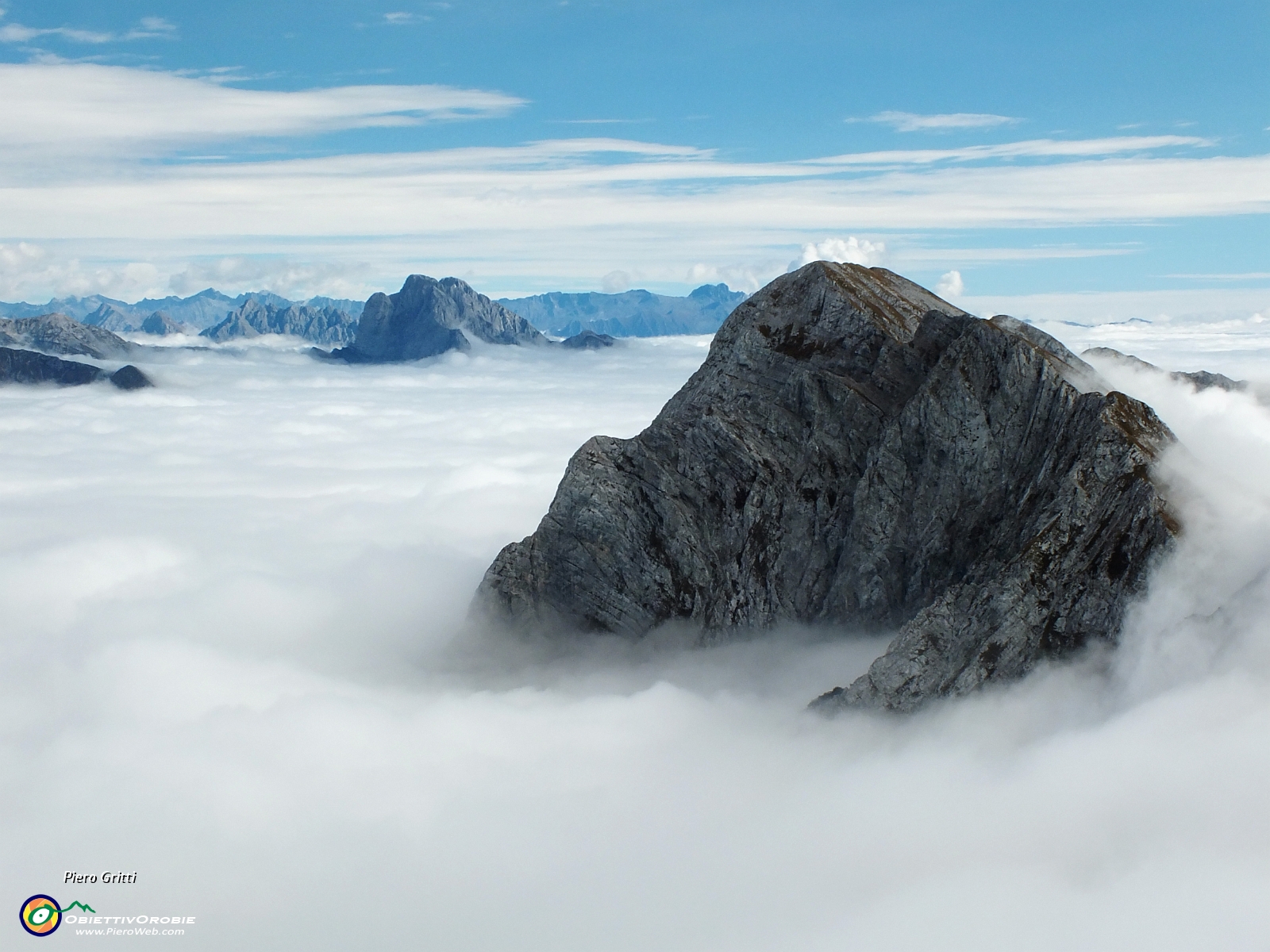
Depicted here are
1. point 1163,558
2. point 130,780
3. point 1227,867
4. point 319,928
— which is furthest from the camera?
point 130,780

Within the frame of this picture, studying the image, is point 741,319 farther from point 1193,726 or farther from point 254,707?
point 254,707

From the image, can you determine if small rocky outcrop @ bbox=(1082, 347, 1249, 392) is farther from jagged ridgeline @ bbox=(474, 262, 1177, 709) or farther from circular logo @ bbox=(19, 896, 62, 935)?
circular logo @ bbox=(19, 896, 62, 935)

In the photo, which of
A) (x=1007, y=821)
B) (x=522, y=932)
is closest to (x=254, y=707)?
(x=522, y=932)

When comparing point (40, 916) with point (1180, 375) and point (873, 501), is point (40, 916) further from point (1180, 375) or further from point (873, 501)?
point (1180, 375)

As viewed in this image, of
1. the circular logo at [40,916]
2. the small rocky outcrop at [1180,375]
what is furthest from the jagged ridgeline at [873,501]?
the circular logo at [40,916]

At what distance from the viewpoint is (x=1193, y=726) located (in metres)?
54.2

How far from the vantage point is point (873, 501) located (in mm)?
83438

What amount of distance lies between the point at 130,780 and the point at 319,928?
47.6 m

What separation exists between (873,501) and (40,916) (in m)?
80.6

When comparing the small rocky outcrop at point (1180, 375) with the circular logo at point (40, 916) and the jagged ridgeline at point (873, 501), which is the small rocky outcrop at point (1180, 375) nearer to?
the jagged ridgeline at point (873, 501)

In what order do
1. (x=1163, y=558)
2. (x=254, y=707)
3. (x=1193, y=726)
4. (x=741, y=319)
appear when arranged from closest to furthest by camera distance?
1. (x=1193, y=726)
2. (x=1163, y=558)
3. (x=741, y=319)
4. (x=254, y=707)

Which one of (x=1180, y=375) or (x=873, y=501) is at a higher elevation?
(x=1180, y=375)

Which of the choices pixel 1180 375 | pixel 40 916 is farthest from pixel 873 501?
pixel 40 916

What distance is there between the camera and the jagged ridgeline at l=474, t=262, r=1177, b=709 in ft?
211
